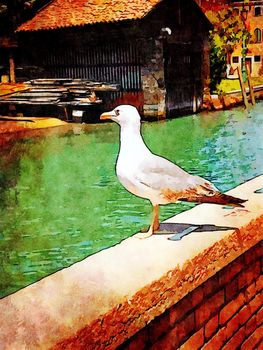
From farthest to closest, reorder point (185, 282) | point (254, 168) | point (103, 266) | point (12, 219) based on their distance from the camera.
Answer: point (254, 168)
point (185, 282)
point (103, 266)
point (12, 219)

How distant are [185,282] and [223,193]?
1.78ft

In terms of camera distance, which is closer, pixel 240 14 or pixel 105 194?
pixel 105 194

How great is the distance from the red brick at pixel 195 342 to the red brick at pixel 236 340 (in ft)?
0.63

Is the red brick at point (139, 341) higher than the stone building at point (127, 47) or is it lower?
lower

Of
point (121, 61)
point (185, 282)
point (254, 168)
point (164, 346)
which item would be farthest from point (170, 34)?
point (164, 346)

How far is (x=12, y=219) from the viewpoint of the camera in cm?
186

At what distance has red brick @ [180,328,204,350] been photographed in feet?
7.18

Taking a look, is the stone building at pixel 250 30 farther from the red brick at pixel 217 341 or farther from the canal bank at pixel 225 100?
the red brick at pixel 217 341

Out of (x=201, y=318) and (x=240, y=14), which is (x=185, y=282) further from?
(x=240, y=14)

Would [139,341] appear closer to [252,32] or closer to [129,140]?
[129,140]

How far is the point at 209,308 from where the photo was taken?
2.31 metres

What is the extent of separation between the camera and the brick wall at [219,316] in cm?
208

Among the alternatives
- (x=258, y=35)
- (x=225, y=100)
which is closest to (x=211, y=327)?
(x=225, y=100)

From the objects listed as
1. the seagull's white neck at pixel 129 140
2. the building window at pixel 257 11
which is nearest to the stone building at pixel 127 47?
the seagull's white neck at pixel 129 140
